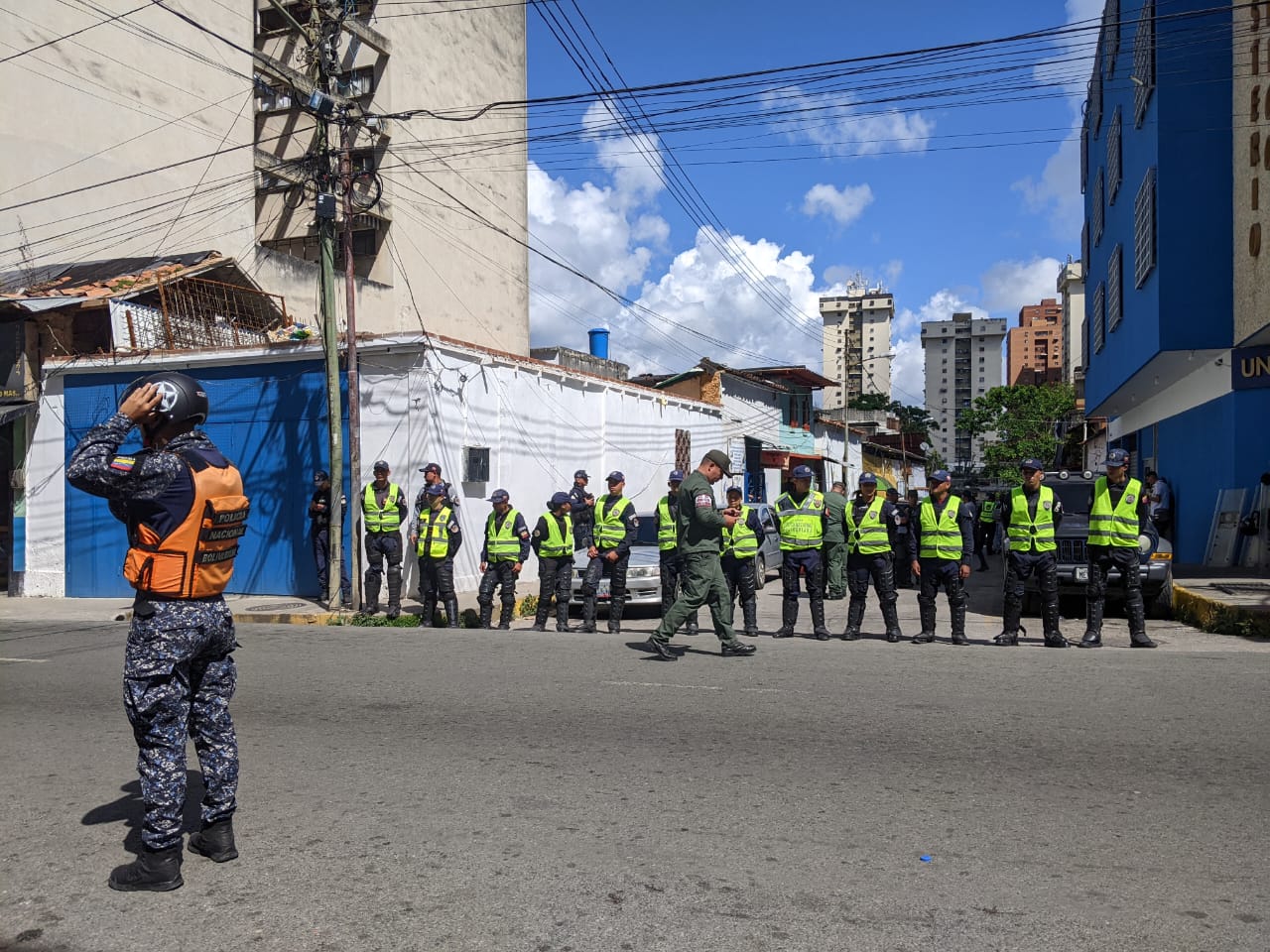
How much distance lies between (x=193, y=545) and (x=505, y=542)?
861 centimetres

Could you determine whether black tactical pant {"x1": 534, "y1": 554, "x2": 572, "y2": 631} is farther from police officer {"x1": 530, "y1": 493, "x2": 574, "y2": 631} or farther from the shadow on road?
the shadow on road

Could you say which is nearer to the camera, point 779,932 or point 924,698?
point 779,932

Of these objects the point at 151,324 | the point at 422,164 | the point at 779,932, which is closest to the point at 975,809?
the point at 779,932

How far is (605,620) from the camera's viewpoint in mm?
14438

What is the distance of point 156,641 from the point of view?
3877 millimetres

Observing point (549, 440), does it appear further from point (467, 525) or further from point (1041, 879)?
point (1041, 879)

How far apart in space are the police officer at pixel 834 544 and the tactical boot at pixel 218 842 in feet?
33.6

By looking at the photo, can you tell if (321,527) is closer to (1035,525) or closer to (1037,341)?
(1035,525)

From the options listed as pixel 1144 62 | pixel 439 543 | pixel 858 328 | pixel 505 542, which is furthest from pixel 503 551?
pixel 858 328

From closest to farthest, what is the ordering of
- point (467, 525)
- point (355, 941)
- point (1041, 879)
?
1. point (355, 941)
2. point (1041, 879)
3. point (467, 525)

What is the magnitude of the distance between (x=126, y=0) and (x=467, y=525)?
2047 cm

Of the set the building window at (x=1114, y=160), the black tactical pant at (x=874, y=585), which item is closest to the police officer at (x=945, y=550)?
the black tactical pant at (x=874, y=585)

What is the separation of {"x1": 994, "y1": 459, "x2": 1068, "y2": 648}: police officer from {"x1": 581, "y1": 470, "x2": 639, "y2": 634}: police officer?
442 centimetres

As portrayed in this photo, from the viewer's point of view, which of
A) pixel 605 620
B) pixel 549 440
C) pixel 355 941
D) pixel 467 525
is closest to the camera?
pixel 355 941
